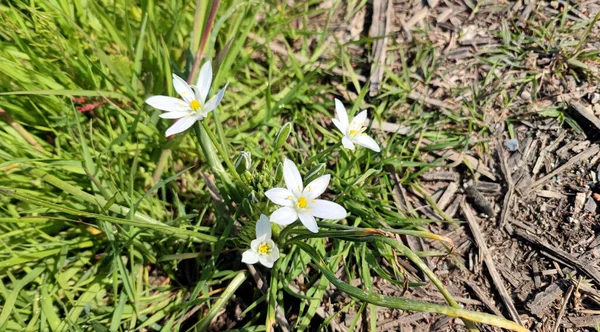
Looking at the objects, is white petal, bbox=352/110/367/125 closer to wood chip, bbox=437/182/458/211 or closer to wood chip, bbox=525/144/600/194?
wood chip, bbox=437/182/458/211

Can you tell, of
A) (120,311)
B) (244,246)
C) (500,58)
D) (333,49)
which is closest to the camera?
(120,311)

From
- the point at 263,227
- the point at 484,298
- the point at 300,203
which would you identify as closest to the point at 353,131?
the point at 300,203

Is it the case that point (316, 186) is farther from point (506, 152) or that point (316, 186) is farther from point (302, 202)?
point (506, 152)

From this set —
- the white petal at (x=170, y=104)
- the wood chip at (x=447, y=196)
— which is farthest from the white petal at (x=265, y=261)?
the wood chip at (x=447, y=196)

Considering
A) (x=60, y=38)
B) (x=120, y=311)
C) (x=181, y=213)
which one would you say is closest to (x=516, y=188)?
(x=181, y=213)

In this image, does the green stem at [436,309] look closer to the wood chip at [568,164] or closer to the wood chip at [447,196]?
the wood chip at [447,196]

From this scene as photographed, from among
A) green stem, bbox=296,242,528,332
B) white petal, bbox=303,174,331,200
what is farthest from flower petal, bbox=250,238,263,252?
green stem, bbox=296,242,528,332

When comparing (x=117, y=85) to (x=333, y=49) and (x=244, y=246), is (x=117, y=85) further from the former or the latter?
(x=333, y=49)
